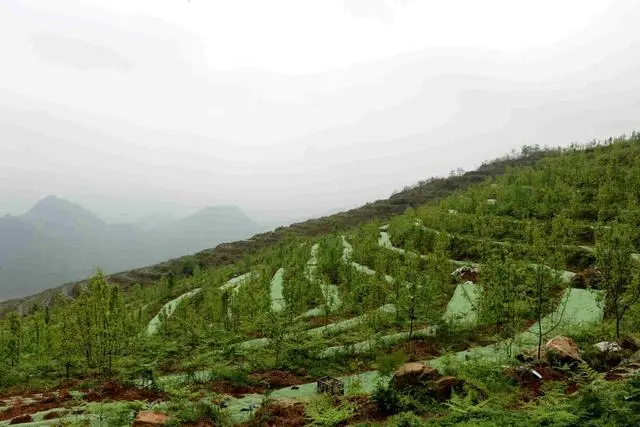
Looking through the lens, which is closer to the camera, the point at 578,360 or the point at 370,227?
the point at 578,360

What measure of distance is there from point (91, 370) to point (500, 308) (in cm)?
1347

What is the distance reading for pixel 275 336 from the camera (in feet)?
46.6

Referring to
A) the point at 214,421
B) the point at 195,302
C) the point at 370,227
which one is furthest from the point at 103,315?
the point at 370,227

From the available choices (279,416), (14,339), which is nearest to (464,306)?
(279,416)

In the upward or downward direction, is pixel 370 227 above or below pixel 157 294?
above

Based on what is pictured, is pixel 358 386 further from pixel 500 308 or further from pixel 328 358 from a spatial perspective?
pixel 500 308

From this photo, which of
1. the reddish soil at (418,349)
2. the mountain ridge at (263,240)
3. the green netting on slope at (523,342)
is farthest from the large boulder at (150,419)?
the mountain ridge at (263,240)

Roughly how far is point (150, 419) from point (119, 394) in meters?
3.33

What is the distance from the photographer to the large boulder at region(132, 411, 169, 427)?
8.59m

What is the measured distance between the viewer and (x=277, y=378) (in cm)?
1262

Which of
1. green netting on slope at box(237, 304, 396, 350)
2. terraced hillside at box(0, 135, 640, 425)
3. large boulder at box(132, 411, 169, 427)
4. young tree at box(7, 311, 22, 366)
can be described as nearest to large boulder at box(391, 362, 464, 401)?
terraced hillside at box(0, 135, 640, 425)

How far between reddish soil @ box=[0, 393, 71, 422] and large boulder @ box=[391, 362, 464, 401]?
8420mm

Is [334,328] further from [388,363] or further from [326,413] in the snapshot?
[326,413]

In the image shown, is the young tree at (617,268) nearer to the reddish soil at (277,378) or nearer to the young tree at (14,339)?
the reddish soil at (277,378)
